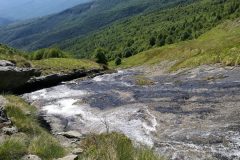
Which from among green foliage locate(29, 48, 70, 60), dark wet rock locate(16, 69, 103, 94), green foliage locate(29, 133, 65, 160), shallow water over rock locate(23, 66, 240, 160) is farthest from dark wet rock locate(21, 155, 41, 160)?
green foliage locate(29, 48, 70, 60)

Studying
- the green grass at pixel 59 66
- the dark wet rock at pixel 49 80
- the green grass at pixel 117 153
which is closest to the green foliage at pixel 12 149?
the green grass at pixel 117 153

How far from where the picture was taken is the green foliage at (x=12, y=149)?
1544 centimetres

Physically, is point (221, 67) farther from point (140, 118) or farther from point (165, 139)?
point (165, 139)

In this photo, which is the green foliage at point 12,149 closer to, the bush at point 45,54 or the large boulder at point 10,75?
the large boulder at point 10,75

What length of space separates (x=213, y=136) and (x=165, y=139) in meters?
3.10

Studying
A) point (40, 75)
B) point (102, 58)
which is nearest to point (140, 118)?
point (40, 75)

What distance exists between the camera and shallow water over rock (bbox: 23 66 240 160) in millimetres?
26531

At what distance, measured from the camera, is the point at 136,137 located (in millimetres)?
30219

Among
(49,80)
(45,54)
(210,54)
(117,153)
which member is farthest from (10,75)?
(45,54)

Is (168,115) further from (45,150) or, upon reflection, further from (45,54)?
(45,54)

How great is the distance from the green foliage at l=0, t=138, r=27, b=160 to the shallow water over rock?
11.2 ft

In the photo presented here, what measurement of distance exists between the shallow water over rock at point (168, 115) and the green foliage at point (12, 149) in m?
3.41

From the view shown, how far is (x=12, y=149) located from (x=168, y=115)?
2304cm

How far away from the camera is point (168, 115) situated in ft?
123
